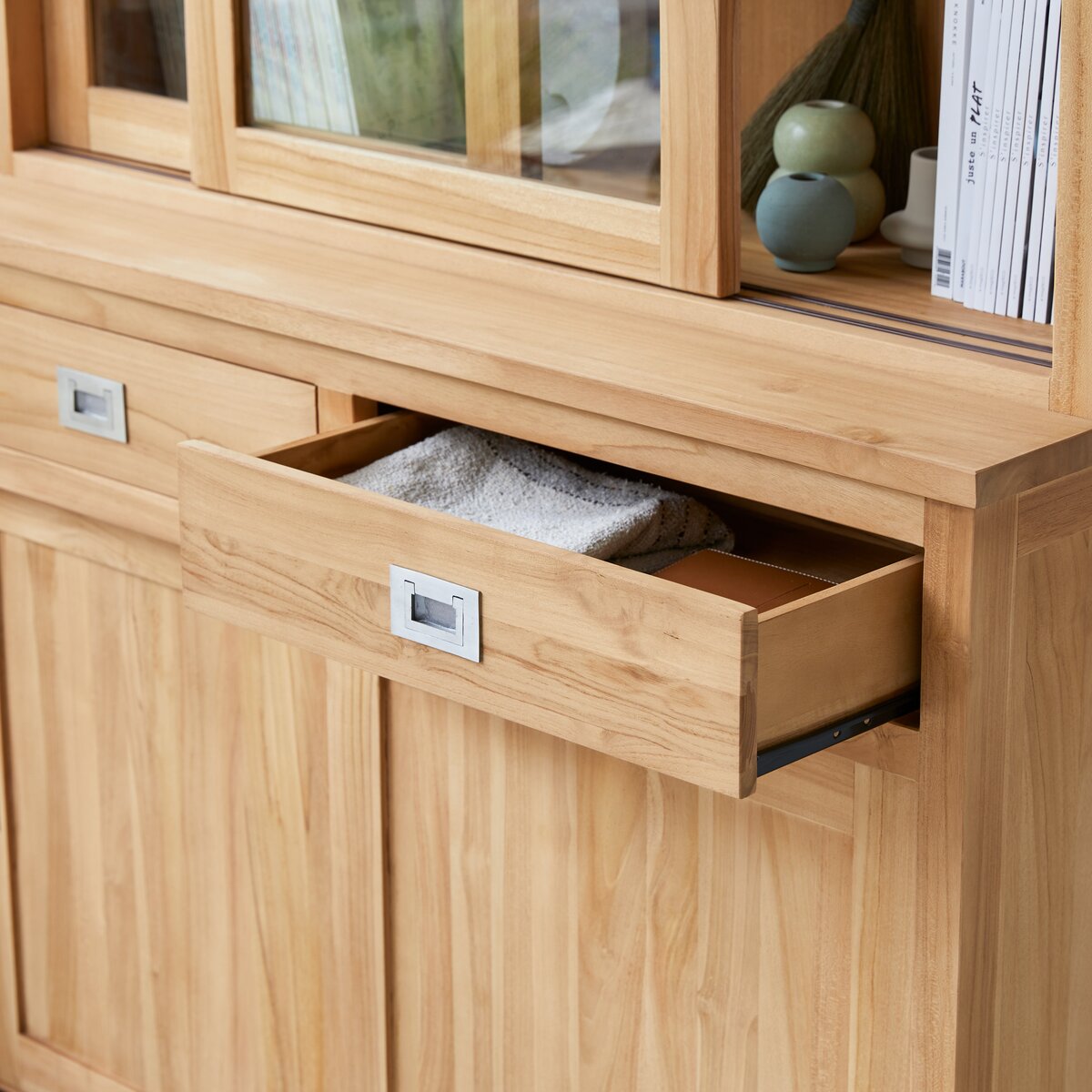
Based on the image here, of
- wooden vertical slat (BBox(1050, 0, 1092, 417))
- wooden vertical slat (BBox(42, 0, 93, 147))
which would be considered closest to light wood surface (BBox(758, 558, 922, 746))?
wooden vertical slat (BBox(1050, 0, 1092, 417))

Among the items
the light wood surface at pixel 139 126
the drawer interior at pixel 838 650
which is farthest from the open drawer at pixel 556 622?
the light wood surface at pixel 139 126

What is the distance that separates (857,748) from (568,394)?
0.27 meters

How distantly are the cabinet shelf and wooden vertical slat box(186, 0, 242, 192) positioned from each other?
421 millimetres

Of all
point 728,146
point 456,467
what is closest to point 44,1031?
point 456,467

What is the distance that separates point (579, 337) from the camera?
1120mm

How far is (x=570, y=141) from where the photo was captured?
123 centimetres

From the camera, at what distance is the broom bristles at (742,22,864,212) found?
1339 mm

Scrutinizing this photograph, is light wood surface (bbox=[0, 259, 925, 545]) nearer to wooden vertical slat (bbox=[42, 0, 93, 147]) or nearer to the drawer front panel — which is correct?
the drawer front panel

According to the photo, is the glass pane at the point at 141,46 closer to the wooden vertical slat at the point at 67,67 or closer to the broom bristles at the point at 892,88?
the wooden vertical slat at the point at 67,67

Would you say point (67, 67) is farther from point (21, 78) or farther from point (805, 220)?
point (805, 220)

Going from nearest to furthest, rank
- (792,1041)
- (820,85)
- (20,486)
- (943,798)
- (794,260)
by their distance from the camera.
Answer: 1. (943,798)
2. (792,1041)
3. (794,260)
4. (820,85)
5. (20,486)

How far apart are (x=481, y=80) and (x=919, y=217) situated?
32 centimetres

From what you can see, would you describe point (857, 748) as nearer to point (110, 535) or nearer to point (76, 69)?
point (110, 535)

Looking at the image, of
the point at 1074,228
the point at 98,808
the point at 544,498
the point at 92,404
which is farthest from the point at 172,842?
the point at 1074,228
